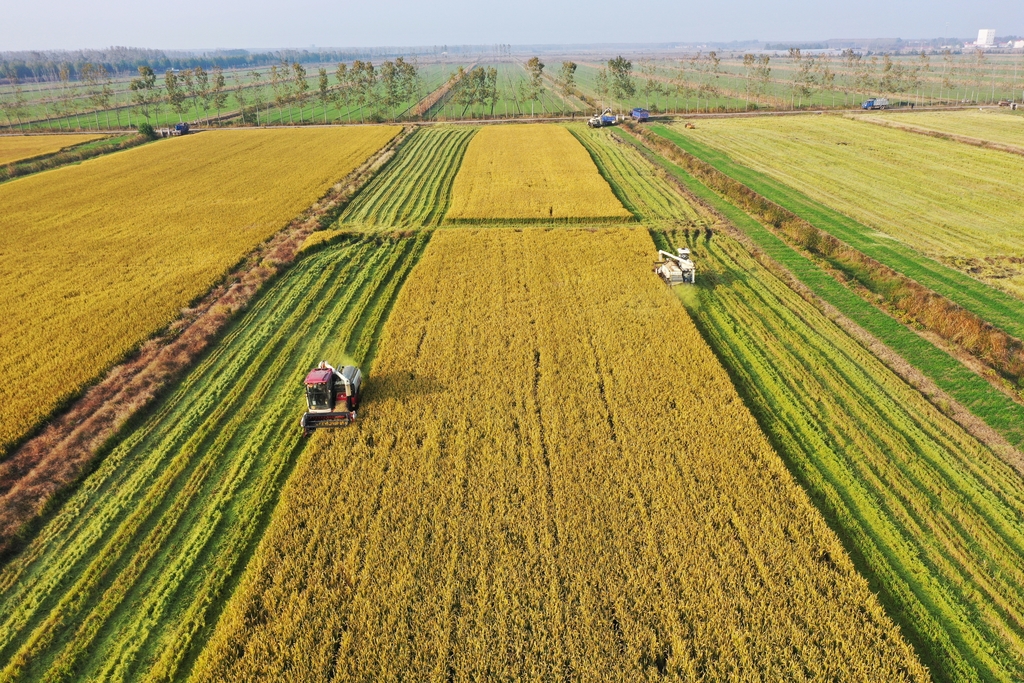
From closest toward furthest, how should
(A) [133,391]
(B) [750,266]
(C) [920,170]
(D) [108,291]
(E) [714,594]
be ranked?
1. (E) [714,594]
2. (A) [133,391]
3. (D) [108,291]
4. (B) [750,266]
5. (C) [920,170]

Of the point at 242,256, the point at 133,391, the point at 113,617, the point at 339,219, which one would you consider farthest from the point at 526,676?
the point at 339,219

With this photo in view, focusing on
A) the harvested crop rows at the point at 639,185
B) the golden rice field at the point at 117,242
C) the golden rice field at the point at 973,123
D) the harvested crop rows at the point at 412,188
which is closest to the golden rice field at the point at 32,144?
the golden rice field at the point at 117,242

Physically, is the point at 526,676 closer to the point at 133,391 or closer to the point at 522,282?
the point at 133,391

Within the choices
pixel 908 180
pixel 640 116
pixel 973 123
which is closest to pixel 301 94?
pixel 640 116

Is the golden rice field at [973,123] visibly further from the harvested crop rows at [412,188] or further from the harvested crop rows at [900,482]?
the harvested crop rows at [412,188]

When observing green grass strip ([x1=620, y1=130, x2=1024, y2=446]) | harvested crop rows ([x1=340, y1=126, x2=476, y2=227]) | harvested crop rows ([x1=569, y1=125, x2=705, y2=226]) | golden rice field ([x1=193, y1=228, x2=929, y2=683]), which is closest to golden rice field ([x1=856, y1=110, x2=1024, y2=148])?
harvested crop rows ([x1=569, y1=125, x2=705, y2=226])

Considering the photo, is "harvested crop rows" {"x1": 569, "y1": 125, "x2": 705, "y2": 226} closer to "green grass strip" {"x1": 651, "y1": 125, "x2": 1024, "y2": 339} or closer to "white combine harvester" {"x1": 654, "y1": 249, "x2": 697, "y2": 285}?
"green grass strip" {"x1": 651, "y1": 125, "x2": 1024, "y2": 339}

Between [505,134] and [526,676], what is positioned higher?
[505,134]
